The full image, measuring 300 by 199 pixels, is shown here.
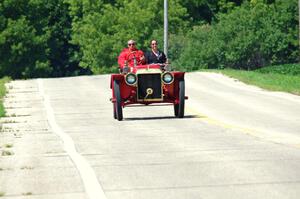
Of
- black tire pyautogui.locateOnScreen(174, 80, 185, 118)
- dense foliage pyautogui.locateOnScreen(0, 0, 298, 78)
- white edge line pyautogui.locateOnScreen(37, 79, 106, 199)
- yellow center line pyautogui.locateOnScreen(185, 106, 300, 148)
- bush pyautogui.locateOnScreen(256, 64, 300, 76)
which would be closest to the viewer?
white edge line pyautogui.locateOnScreen(37, 79, 106, 199)

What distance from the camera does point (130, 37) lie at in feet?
288

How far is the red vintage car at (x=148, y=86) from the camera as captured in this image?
24438 mm

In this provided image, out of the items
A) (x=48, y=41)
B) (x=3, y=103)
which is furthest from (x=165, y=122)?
(x=48, y=41)

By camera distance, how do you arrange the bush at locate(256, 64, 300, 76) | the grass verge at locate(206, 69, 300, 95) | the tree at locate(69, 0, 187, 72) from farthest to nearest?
the tree at locate(69, 0, 187, 72), the bush at locate(256, 64, 300, 76), the grass verge at locate(206, 69, 300, 95)

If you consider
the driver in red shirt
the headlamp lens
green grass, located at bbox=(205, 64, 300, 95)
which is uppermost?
the driver in red shirt

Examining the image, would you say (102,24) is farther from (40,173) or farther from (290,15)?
(40,173)

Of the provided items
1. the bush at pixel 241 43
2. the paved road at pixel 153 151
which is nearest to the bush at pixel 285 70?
the bush at pixel 241 43

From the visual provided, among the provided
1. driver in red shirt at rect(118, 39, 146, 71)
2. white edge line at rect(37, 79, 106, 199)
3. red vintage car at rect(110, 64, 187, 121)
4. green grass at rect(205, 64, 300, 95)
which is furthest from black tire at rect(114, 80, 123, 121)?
green grass at rect(205, 64, 300, 95)

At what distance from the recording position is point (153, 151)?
619 inches

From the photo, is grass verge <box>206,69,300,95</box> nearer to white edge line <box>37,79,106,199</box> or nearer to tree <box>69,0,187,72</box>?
white edge line <box>37,79,106,199</box>

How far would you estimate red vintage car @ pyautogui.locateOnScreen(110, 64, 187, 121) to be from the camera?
24.4 m

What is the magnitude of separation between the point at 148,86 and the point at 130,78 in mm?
453

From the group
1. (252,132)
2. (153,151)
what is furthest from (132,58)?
(153,151)

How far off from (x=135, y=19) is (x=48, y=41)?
11863 millimetres
